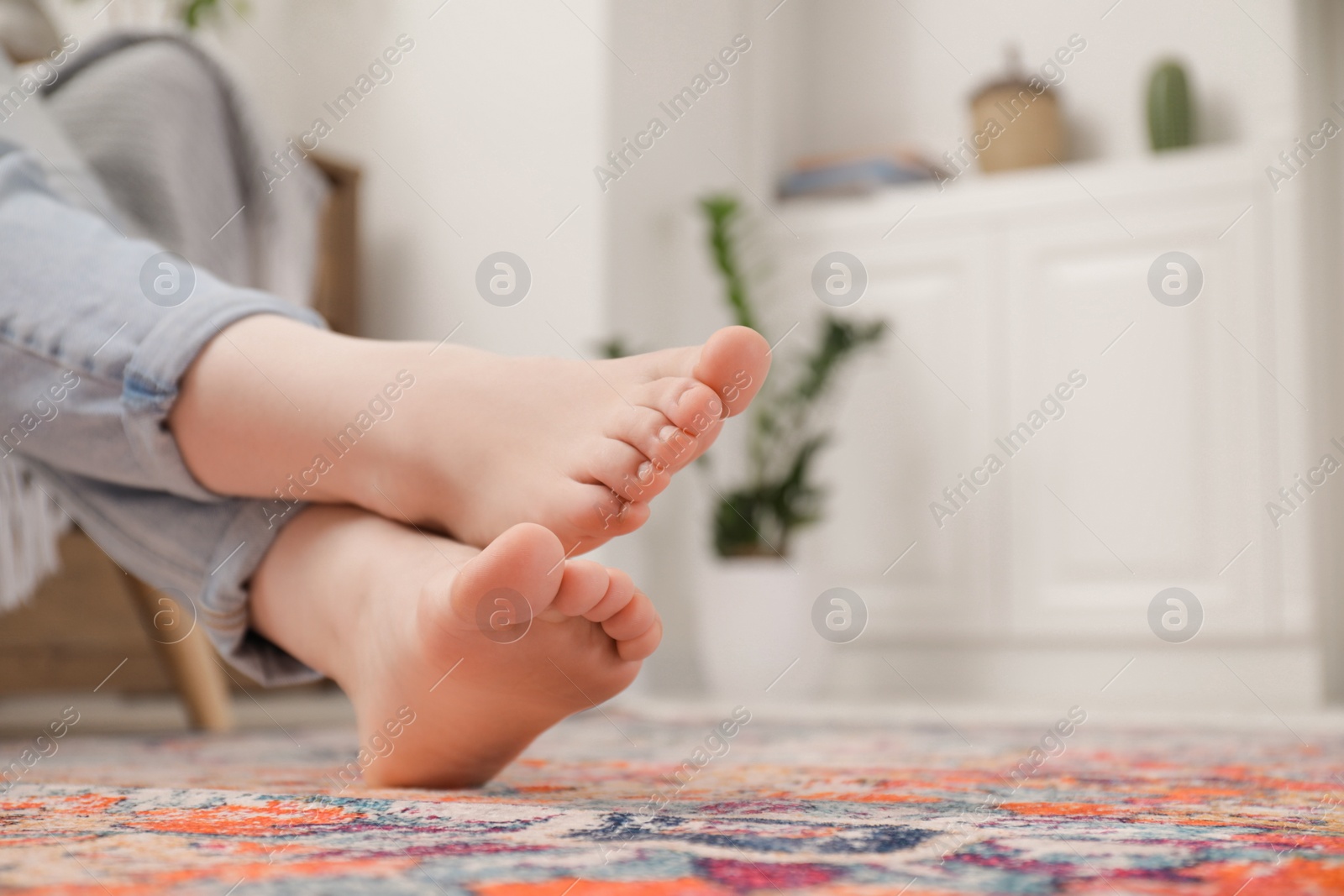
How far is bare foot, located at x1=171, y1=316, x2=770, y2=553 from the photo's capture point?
554 millimetres

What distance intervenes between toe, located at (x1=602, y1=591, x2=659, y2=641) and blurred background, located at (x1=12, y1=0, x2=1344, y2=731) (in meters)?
1.40

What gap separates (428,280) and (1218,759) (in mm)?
1837

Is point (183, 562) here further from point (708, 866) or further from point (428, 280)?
point (428, 280)

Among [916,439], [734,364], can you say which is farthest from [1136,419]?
[734,364]

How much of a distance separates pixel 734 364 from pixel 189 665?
3.54 ft

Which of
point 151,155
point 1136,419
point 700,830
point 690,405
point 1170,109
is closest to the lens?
point 700,830

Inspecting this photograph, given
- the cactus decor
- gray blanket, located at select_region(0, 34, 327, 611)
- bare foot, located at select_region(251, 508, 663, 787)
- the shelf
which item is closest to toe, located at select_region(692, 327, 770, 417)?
bare foot, located at select_region(251, 508, 663, 787)

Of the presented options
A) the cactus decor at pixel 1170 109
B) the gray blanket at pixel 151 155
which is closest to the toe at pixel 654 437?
the gray blanket at pixel 151 155

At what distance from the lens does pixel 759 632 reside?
2.05 meters

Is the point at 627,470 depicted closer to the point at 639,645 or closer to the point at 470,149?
the point at 639,645

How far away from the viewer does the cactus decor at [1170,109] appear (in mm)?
2146

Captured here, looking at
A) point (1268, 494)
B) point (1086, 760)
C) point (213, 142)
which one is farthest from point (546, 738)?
point (1268, 494)

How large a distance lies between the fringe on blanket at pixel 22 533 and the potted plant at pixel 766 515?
1281 mm

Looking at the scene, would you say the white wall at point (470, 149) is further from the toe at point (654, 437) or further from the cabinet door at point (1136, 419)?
the toe at point (654, 437)
